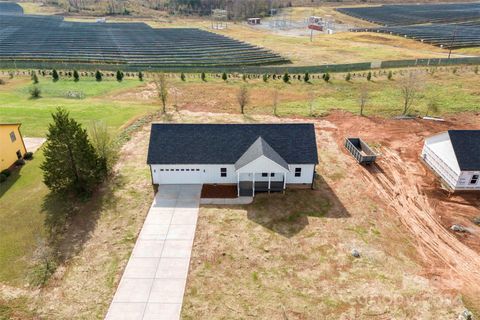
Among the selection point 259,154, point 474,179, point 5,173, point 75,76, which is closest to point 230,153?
point 259,154

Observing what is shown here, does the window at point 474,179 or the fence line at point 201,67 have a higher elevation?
the fence line at point 201,67

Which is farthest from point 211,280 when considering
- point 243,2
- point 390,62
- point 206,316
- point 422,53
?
point 243,2

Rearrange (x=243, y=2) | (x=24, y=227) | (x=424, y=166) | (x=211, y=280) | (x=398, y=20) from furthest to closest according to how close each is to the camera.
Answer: (x=243, y=2) < (x=398, y=20) < (x=424, y=166) < (x=24, y=227) < (x=211, y=280)

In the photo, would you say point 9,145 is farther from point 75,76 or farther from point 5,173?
point 75,76

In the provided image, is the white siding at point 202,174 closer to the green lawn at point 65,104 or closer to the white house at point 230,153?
the white house at point 230,153

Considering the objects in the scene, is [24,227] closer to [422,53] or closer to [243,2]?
[422,53]

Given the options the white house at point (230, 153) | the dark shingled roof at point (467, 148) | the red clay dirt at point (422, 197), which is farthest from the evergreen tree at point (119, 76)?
the dark shingled roof at point (467, 148)

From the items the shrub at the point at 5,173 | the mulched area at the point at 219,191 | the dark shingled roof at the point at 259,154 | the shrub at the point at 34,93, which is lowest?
the mulched area at the point at 219,191
